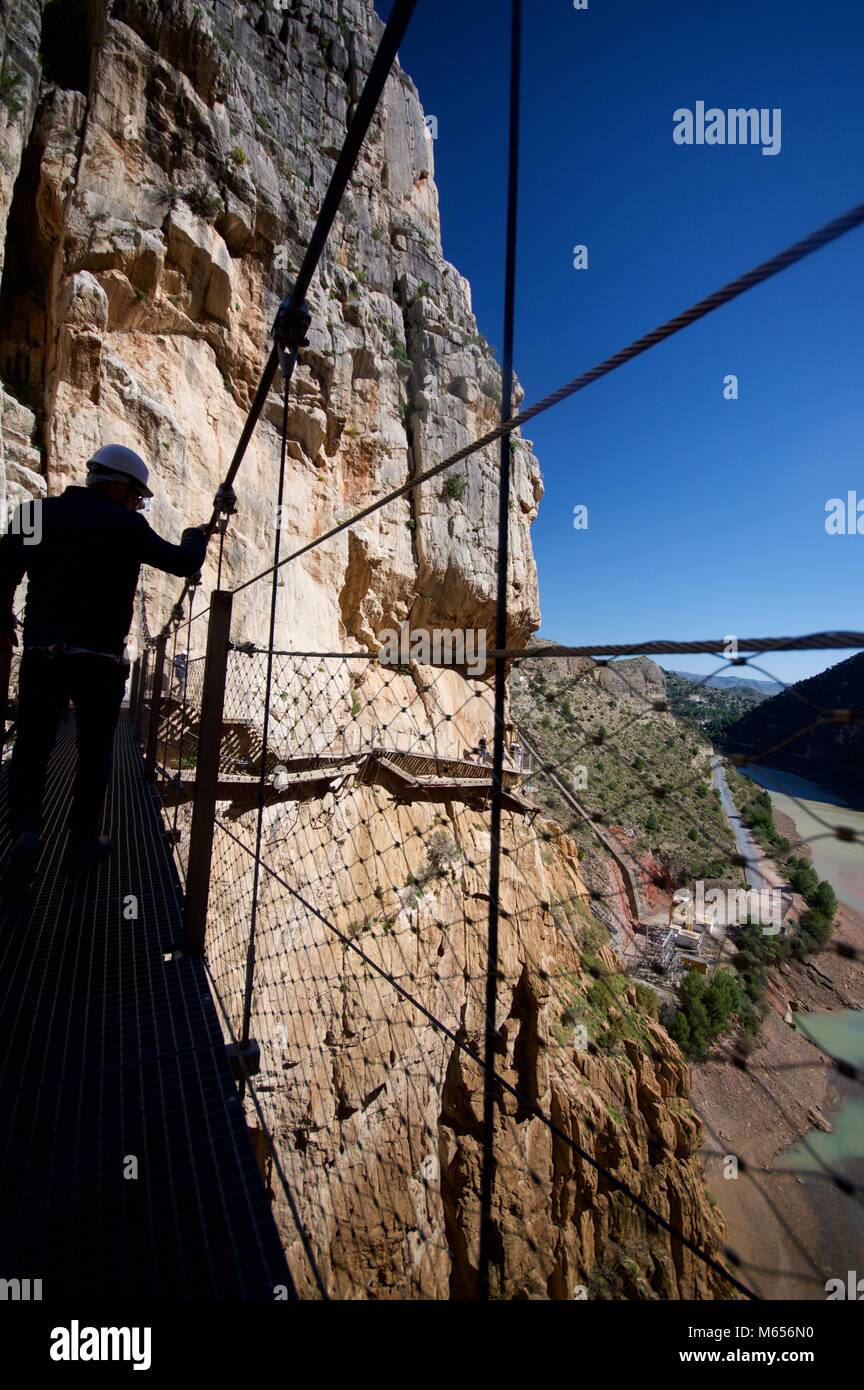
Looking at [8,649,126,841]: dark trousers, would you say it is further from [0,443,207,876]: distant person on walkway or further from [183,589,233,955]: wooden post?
[183,589,233,955]: wooden post

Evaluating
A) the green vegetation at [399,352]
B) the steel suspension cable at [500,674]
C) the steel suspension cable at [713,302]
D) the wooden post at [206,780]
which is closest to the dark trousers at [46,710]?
the wooden post at [206,780]

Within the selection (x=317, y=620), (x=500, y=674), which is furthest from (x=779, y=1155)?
(x=500, y=674)

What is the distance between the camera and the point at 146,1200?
45.1 inches

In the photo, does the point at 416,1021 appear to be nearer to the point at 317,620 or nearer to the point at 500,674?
the point at 317,620

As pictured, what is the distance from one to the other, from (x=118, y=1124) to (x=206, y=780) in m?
1.05

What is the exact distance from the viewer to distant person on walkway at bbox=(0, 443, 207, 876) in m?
1.88

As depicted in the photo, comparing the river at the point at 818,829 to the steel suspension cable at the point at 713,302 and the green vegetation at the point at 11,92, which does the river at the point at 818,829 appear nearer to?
the steel suspension cable at the point at 713,302

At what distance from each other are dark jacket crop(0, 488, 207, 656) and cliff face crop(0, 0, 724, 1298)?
126 inches

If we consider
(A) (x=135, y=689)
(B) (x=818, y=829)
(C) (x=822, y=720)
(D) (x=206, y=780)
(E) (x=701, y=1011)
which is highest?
(A) (x=135, y=689)

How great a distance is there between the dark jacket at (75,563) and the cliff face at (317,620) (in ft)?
10.5

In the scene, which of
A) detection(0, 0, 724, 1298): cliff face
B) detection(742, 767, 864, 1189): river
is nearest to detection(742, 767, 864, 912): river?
detection(742, 767, 864, 1189): river

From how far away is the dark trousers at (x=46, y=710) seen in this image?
6.27 ft

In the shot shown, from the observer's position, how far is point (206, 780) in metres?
2.09

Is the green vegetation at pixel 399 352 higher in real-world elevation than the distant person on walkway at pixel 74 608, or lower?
higher
